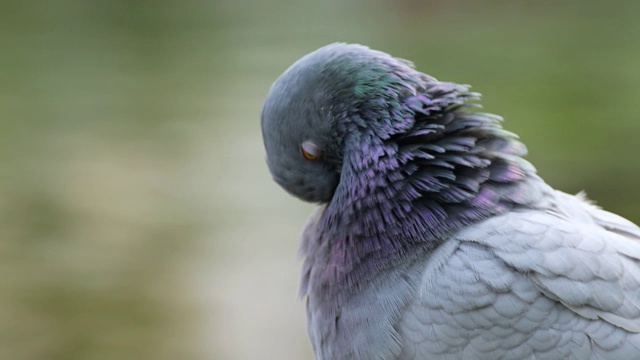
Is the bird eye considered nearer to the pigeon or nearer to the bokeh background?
the pigeon

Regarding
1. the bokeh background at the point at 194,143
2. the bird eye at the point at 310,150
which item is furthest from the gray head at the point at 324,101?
the bokeh background at the point at 194,143

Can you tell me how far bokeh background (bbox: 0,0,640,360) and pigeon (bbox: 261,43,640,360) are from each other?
2.17 meters

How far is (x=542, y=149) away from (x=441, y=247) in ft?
14.5

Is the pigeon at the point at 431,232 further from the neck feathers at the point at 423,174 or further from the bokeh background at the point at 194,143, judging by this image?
the bokeh background at the point at 194,143

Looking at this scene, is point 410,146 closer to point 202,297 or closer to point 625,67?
point 202,297

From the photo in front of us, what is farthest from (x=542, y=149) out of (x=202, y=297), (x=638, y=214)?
(x=202, y=297)

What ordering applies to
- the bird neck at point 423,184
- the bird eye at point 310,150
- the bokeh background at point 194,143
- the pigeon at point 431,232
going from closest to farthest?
the pigeon at point 431,232
the bird neck at point 423,184
the bird eye at point 310,150
the bokeh background at point 194,143

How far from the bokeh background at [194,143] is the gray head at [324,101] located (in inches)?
85.4

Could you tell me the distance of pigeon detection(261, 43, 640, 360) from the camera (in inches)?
70.1

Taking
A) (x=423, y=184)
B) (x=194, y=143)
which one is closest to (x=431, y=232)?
(x=423, y=184)

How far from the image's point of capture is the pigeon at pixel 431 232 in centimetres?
178

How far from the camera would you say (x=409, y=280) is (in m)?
1.93

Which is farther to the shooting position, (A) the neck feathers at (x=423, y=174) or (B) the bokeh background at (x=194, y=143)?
(B) the bokeh background at (x=194, y=143)

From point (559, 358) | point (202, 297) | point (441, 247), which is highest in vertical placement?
point (441, 247)
